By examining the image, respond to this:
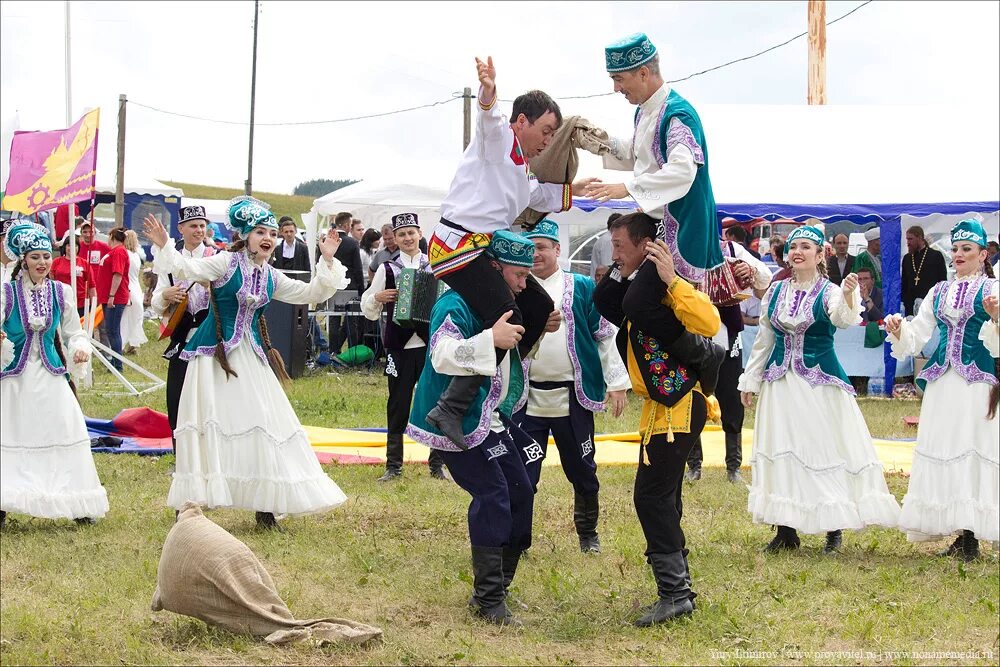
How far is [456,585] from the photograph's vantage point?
19.3 feet

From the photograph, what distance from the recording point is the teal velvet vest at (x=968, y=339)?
643cm

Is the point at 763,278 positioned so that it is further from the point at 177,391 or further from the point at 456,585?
the point at 177,391

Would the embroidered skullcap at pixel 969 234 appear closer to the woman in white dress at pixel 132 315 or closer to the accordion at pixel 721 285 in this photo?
the accordion at pixel 721 285

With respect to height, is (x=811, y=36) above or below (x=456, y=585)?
above

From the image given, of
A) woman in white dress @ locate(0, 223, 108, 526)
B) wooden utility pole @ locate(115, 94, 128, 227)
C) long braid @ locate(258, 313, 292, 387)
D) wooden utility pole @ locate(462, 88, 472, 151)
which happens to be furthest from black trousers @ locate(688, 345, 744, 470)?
wooden utility pole @ locate(115, 94, 128, 227)

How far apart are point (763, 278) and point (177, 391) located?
3876 millimetres

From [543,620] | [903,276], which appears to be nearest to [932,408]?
[543,620]

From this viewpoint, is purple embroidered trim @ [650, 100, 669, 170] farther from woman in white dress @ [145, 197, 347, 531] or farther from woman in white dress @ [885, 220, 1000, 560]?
woman in white dress @ [145, 197, 347, 531]

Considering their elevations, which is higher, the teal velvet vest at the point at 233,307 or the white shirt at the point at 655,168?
the white shirt at the point at 655,168

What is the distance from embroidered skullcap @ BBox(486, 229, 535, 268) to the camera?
16.1 ft

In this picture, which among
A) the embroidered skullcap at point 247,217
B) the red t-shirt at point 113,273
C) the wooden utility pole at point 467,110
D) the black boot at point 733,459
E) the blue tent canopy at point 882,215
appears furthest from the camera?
the wooden utility pole at point 467,110

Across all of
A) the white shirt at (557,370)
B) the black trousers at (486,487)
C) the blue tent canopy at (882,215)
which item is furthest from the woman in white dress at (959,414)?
the blue tent canopy at (882,215)

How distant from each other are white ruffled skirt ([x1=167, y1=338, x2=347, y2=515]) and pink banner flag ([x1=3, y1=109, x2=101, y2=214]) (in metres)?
5.10

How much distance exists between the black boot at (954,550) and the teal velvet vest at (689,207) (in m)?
2.67
